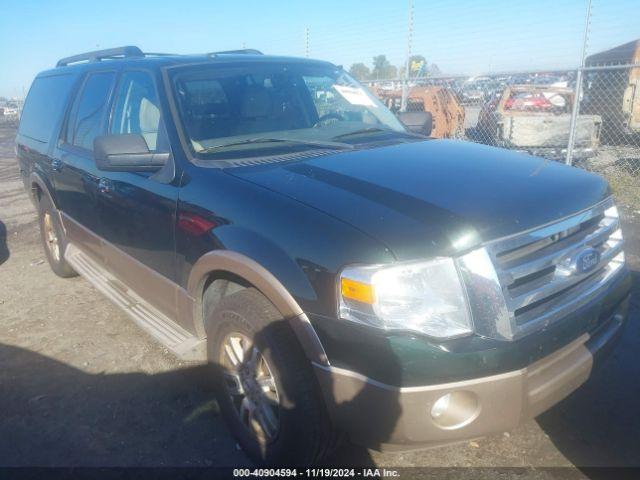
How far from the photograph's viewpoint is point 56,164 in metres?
4.30

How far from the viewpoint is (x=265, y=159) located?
268cm

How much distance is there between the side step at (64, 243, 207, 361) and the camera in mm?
2793

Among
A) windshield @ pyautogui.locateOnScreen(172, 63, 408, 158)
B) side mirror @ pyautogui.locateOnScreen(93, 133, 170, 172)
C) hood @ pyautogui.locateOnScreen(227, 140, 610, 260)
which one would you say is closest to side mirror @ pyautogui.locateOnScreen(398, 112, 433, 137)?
windshield @ pyautogui.locateOnScreen(172, 63, 408, 158)

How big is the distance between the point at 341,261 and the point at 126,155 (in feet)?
5.11

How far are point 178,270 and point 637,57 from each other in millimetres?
16058

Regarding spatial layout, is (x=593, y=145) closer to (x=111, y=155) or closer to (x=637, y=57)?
(x=637, y=57)

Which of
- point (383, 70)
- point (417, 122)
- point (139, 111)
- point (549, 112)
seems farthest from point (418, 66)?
point (383, 70)

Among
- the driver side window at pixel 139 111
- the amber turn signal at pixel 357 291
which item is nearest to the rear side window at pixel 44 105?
the driver side window at pixel 139 111

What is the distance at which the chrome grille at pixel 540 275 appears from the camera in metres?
1.83

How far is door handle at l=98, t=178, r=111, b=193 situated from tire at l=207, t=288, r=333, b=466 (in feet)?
4.61

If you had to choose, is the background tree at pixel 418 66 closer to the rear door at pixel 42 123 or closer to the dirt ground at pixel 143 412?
the rear door at pixel 42 123

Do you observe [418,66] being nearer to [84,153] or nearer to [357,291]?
[84,153]

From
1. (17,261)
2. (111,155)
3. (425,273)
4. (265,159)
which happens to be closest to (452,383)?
(425,273)

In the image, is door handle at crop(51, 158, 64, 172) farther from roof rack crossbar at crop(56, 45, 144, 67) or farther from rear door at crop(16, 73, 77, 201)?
roof rack crossbar at crop(56, 45, 144, 67)
